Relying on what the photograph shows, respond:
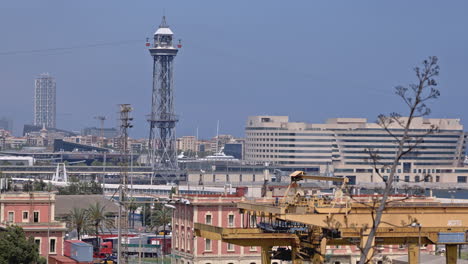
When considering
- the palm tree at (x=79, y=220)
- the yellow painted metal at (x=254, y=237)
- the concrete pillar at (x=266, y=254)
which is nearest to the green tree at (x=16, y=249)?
the concrete pillar at (x=266, y=254)

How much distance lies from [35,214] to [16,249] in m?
14.4

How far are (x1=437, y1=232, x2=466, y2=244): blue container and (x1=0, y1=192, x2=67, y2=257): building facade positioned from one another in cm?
4416

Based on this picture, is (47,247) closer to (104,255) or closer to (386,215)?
(104,255)

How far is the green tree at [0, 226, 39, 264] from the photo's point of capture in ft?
214

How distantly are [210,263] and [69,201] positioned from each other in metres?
55.4

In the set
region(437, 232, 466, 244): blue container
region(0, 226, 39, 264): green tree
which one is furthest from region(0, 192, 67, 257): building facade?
region(437, 232, 466, 244): blue container

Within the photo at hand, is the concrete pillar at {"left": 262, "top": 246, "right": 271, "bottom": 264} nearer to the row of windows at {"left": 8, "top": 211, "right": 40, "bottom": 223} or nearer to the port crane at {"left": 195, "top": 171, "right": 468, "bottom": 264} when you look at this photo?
the port crane at {"left": 195, "top": 171, "right": 468, "bottom": 264}

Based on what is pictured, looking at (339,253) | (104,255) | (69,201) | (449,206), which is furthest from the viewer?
(69,201)

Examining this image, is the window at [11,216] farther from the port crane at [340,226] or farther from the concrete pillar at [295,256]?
the concrete pillar at [295,256]

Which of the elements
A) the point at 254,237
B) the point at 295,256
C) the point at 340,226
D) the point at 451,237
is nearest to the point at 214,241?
the point at 254,237

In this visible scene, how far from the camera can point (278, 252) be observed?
40969 mm

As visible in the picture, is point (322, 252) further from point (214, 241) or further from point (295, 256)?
point (214, 241)

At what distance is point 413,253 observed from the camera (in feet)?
127

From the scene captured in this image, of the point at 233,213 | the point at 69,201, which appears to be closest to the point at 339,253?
the point at 233,213
